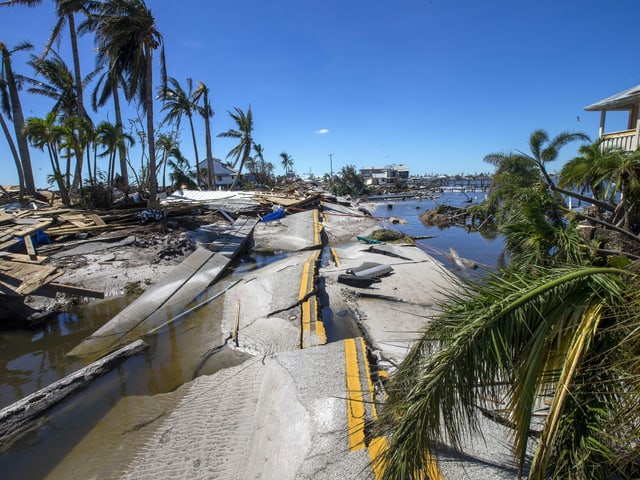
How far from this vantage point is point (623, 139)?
40.9 feet

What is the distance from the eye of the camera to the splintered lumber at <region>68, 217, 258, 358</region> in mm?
6430

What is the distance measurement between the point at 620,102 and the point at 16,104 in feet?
107

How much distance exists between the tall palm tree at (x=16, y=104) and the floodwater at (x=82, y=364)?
2053cm

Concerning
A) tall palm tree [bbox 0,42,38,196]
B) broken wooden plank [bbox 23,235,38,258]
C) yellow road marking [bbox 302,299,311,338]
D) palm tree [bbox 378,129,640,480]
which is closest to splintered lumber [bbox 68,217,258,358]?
yellow road marking [bbox 302,299,311,338]

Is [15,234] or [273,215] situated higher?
[15,234]

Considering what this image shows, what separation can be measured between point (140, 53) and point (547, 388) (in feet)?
70.0

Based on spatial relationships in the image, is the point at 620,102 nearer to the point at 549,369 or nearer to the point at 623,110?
the point at 623,110

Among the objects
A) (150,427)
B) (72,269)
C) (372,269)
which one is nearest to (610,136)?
(372,269)

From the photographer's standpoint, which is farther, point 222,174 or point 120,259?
point 222,174

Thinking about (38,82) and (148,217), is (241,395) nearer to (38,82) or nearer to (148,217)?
(148,217)

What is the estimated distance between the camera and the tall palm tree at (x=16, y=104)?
21047 millimetres

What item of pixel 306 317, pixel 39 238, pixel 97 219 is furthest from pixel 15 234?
pixel 306 317

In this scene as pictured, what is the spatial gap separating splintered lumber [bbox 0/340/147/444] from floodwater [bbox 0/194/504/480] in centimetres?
11

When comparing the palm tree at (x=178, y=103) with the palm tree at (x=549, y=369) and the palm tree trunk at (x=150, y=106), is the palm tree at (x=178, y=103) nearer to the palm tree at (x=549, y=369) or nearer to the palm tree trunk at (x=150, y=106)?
the palm tree trunk at (x=150, y=106)
